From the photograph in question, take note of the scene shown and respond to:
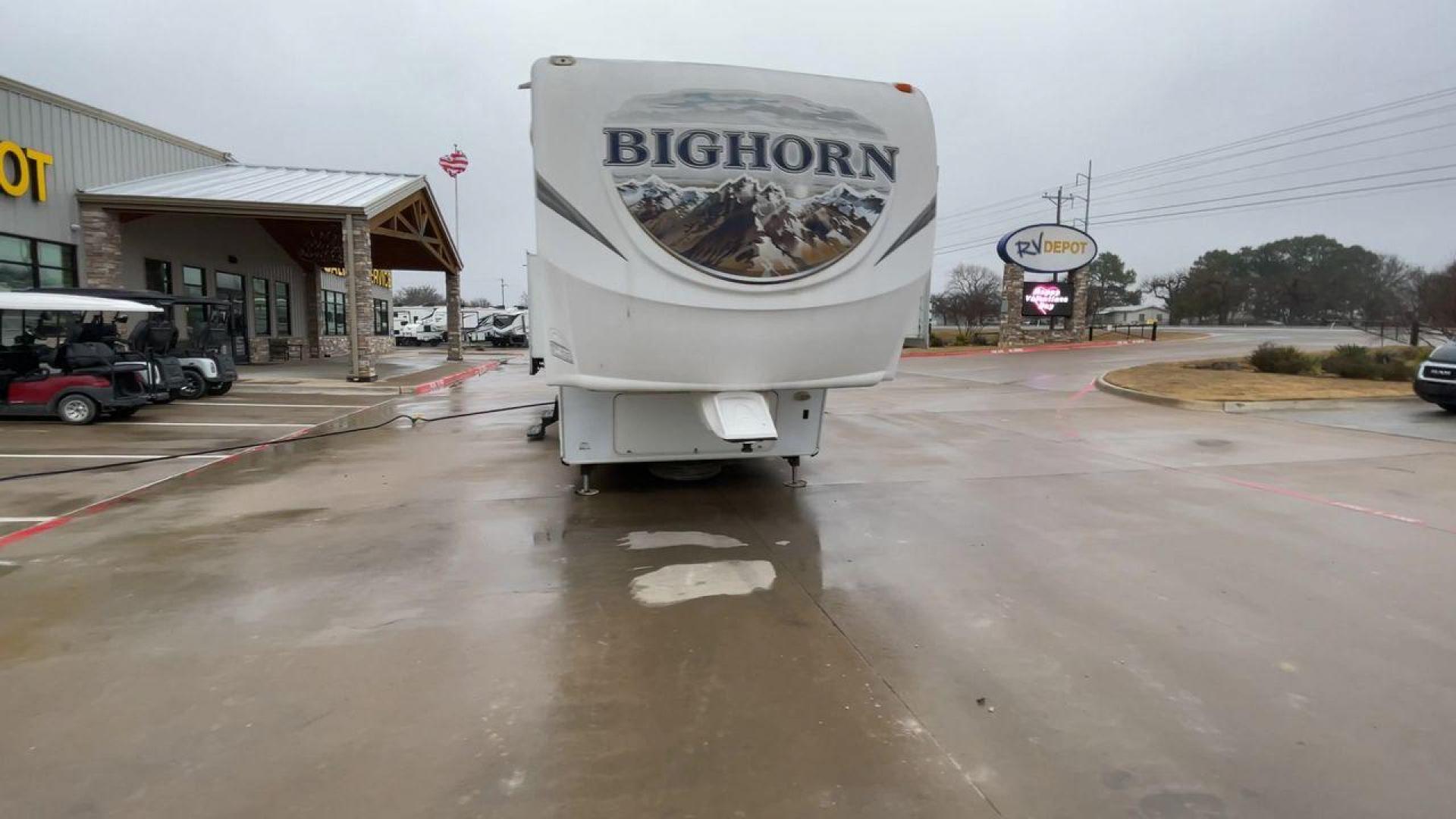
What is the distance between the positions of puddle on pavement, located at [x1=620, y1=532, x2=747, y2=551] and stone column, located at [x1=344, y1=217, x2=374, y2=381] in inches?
608

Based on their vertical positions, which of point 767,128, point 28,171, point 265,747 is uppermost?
point 28,171

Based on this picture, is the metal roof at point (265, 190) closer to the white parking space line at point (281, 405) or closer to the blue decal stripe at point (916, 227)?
the white parking space line at point (281, 405)

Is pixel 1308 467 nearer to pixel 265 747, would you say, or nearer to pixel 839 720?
pixel 839 720

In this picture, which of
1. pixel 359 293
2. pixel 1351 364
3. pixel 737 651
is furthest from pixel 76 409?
pixel 1351 364

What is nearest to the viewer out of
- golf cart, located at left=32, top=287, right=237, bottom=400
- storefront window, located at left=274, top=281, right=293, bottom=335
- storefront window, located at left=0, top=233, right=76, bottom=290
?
golf cart, located at left=32, top=287, right=237, bottom=400

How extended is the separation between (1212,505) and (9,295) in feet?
49.1

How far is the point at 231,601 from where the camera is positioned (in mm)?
4496

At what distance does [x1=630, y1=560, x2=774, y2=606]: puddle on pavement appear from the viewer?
463cm

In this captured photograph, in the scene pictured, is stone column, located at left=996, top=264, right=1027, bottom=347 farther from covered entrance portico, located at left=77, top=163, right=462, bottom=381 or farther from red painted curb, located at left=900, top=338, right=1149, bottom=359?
covered entrance portico, located at left=77, top=163, right=462, bottom=381

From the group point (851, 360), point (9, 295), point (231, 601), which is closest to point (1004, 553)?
point (851, 360)

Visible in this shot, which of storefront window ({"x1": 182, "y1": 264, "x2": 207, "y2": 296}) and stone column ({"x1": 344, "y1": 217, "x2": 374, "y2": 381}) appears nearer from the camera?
stone column ({"x1": 344, "y1": 217, "x2": 374, "y2": 381})

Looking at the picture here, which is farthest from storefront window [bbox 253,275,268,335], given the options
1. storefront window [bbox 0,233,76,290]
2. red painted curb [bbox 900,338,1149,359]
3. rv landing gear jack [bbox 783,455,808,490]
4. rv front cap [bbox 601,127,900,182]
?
rv front cap [bbox 601,127,900,182]

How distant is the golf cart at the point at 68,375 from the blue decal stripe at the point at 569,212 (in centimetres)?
995

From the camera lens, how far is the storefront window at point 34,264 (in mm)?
15984
